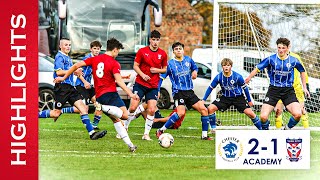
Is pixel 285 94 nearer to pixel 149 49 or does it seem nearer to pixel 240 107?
pixel 240 107

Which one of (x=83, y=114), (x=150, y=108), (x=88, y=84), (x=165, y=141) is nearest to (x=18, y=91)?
(x=165, y=141)

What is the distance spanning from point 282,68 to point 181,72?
176 centimetres

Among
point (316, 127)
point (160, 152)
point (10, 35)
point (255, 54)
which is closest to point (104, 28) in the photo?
point (255, 54)

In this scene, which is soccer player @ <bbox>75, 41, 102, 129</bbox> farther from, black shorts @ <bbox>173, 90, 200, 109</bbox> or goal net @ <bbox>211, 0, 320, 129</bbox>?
goal net @ <bbox>211, 0, 320, 129</bbox>

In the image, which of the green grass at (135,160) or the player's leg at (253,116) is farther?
the player's leg at (253,116)

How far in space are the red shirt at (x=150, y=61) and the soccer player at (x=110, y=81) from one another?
1.90m

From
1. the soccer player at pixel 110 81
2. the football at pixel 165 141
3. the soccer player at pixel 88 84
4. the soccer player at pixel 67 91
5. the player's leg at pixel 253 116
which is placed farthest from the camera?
the soccer player at pixel 88 84

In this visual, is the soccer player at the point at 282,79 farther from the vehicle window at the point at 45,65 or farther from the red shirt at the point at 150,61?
the vehicle window at the point at 45,65

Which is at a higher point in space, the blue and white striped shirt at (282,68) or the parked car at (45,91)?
A: the blue and white striped shirt at (282,68)

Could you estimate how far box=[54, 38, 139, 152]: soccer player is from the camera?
14.9m

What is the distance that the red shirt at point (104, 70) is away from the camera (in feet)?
49.5

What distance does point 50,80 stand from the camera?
25.5 m

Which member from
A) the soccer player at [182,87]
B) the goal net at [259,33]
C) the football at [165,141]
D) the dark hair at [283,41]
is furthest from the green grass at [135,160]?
the goal net at [259,33]

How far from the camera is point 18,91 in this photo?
12.2 metres
